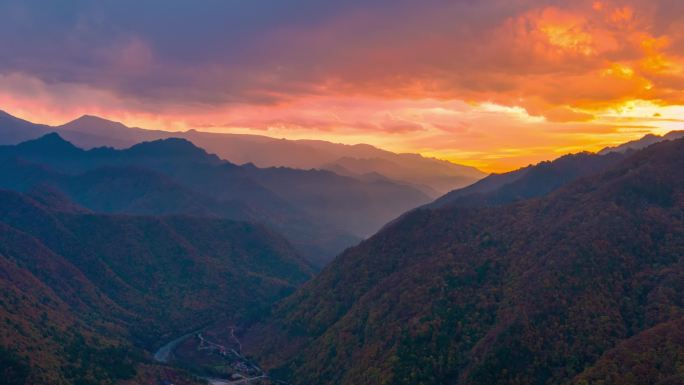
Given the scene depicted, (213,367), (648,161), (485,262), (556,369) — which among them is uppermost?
(648,161)

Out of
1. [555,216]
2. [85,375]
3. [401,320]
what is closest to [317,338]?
[401,320]

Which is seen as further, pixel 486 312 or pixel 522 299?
pixel 486 312

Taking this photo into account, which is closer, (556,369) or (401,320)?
(556,369)

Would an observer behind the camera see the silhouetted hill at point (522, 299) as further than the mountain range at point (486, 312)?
No

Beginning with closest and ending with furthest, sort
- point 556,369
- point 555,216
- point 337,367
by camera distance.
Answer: point 556,369, point 337,367, point 555,216

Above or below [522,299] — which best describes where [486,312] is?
below

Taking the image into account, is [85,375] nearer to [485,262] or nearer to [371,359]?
[371,359]

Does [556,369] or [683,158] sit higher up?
[683,158]

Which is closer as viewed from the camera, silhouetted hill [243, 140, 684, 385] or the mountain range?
silhouetted hill [243, 140, 684, 385]
